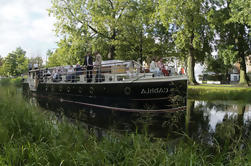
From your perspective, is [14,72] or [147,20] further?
[14,72]

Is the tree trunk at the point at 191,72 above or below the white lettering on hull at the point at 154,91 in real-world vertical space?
above

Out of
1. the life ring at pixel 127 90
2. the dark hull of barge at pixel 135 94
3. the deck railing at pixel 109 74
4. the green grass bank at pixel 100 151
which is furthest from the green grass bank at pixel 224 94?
the green grass bank at pixel 100 151

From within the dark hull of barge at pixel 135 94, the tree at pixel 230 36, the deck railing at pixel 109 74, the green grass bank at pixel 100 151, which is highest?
the tree at pixel 230 36

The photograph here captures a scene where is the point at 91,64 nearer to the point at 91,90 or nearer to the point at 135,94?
the point at 91,90

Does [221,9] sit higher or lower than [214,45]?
higher

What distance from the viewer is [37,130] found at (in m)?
5.12

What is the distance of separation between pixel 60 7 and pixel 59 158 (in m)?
24.1

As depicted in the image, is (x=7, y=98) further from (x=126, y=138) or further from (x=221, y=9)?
(x=221, y=9)

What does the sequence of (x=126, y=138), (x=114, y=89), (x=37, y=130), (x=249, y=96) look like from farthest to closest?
(x=249, y=96) → (x=114, y=89) → (x=37, y=130) → (x=126, y=138)

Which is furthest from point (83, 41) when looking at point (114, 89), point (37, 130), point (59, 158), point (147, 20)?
point (59, 158)

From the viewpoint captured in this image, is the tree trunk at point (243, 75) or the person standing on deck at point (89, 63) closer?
the person standing on deck at point (89, 63)

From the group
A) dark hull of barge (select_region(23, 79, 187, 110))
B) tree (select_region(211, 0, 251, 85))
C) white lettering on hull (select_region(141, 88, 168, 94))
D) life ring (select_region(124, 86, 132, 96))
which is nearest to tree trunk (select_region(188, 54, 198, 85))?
tree (select_region(211, 0, 251, 85))

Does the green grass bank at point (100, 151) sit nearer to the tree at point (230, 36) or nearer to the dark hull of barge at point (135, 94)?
the dark hull of barge at point (135, 94)

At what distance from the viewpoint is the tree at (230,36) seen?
825 inches
